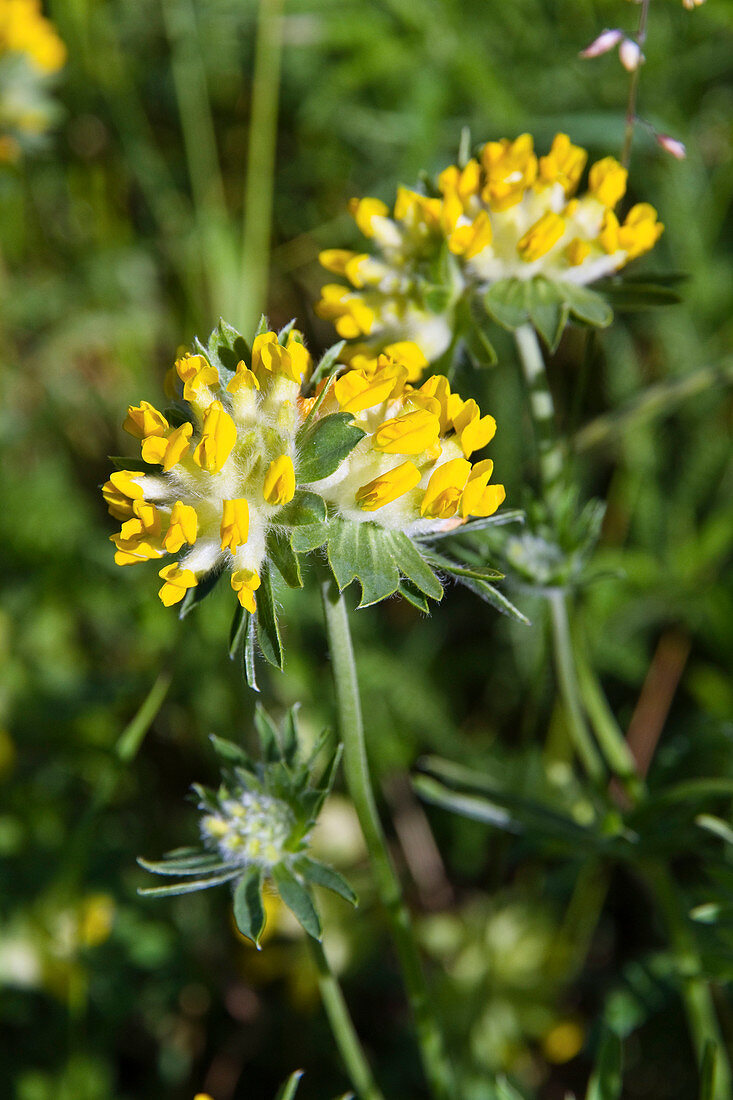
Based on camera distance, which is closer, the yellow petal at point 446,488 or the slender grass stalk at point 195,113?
the yellow petal at point 446,488

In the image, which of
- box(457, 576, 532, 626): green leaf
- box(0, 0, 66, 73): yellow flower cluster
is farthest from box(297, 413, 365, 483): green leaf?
box(0, 0, 66, 73): yellow flower cluster

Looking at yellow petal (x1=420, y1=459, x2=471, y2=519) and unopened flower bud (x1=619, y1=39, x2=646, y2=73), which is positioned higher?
unopened flower bud (x1=619, y1=39, x2=646, y2=73)

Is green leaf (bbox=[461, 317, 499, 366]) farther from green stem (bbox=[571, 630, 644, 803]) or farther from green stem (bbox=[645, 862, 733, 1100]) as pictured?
green stem (bbox=[645, 862, 733, 1100])

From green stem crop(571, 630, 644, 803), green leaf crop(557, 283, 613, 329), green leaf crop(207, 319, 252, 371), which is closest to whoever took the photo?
green leaf crop(207, 319, 252, 371)

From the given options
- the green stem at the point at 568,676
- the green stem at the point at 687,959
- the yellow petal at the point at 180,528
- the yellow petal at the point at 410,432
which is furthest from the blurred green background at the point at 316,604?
the yellow petal at the point at 410,432

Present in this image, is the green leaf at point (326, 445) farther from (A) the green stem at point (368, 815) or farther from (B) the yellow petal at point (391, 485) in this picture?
(A) the green stem at point (368, 815)

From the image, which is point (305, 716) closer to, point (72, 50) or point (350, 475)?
point (350, 475)

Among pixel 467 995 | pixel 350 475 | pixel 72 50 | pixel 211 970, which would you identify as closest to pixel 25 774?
pixel 211 970

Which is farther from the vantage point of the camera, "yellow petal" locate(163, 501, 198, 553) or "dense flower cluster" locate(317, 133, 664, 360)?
"dense flower cluster" locate(317, 133, 664, 360)
